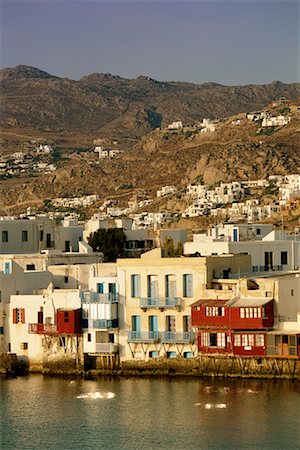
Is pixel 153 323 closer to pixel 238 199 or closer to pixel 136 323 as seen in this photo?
pixel 136 323

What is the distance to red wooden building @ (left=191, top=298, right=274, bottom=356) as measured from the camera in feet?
151

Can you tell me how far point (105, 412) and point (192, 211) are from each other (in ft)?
338

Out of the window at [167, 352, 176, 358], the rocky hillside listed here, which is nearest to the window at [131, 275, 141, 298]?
the window at [167, 352, 176, 358]

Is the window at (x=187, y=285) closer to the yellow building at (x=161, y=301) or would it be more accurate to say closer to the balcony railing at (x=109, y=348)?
the yellow building at (x=161, y=301)

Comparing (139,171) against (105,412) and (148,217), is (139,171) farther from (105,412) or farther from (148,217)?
(105,412)

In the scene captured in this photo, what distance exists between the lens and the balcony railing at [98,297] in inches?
1940

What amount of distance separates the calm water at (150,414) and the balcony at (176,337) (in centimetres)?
161

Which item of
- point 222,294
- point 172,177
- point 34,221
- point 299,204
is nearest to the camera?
point 222,294

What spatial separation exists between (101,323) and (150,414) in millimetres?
7483

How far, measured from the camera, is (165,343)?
4806cm

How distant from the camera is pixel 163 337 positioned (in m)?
48.2

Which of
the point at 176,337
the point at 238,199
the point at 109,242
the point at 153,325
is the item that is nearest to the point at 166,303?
the point at 153,325

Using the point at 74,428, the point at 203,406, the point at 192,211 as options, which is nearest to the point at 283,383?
the point at 203,406

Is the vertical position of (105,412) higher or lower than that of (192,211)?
lower
